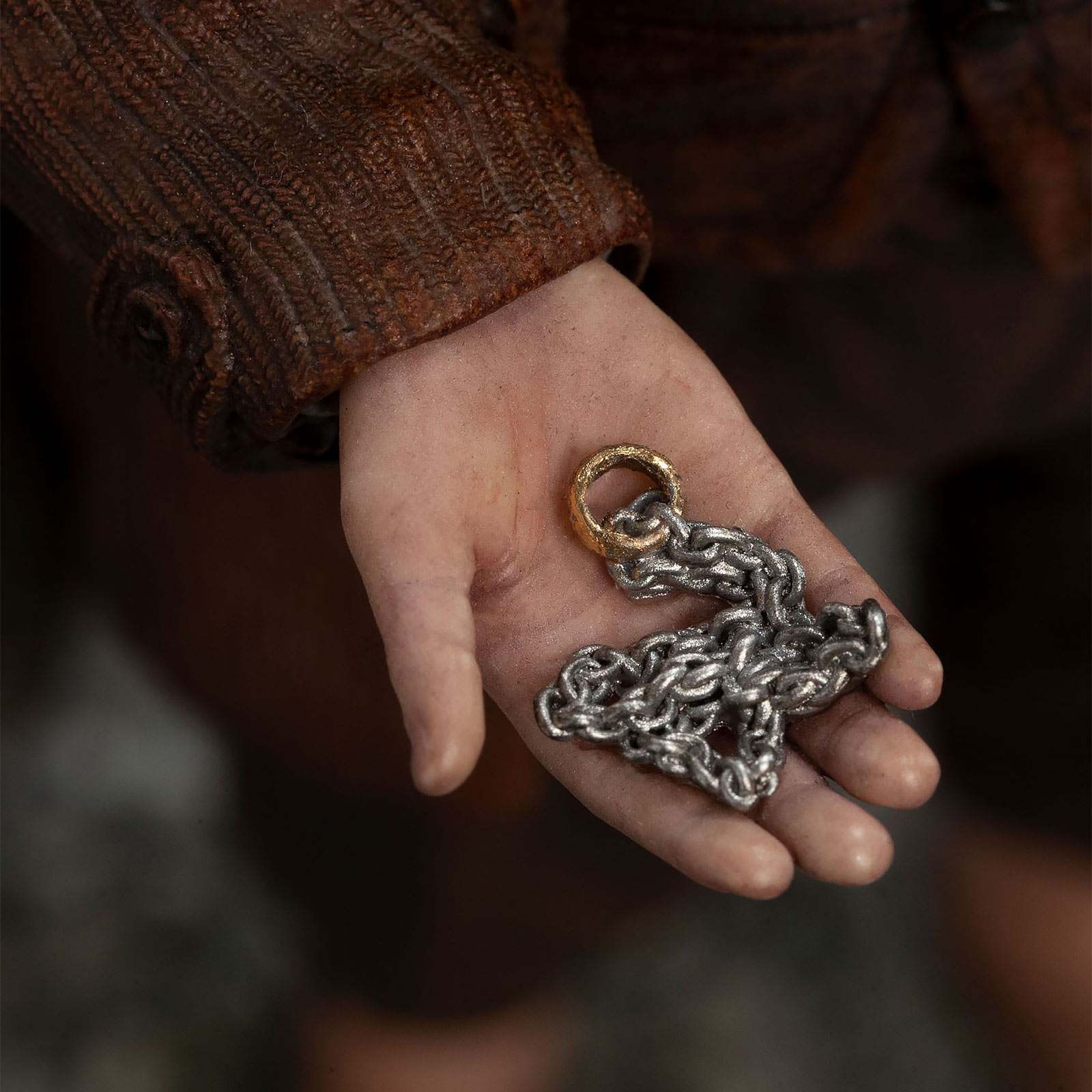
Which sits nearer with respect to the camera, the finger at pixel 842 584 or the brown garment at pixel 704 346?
the finger at pixel 842 584

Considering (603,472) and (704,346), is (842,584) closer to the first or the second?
(603,472)

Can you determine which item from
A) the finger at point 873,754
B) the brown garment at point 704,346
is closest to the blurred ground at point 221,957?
the brown garment at point 704,346

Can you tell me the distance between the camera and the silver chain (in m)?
1.18

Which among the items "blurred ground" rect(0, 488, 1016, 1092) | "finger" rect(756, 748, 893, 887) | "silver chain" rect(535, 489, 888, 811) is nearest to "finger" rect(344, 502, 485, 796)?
"silver chain" rect(535, 489, 888, 811)

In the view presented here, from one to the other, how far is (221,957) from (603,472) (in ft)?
3.51

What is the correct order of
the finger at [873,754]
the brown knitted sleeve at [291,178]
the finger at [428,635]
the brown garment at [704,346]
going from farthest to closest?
the brown garment at [704,346] → the brown knitted sleeve at [291,178] → the finger at [873,754] → the finger at [428,635]

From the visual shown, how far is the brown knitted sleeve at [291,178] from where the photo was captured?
121 centimetres

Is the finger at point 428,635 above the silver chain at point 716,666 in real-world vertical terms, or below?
above

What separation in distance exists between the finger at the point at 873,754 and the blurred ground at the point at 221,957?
0.71 metres

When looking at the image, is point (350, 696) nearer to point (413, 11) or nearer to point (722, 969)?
point (722, 969)

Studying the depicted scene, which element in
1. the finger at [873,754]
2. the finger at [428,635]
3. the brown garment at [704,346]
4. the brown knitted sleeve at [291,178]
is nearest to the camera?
the finger at [428,635]

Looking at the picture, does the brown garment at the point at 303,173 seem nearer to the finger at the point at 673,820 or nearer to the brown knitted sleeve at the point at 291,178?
the brown knitted sleeve at the point at 291,178

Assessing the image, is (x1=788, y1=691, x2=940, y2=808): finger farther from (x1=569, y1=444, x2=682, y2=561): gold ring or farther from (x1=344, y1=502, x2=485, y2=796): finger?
(x1=344, y1=502, x2=485, y2=796): finger

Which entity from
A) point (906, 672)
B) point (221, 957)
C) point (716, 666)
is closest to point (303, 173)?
point (716, 666)
